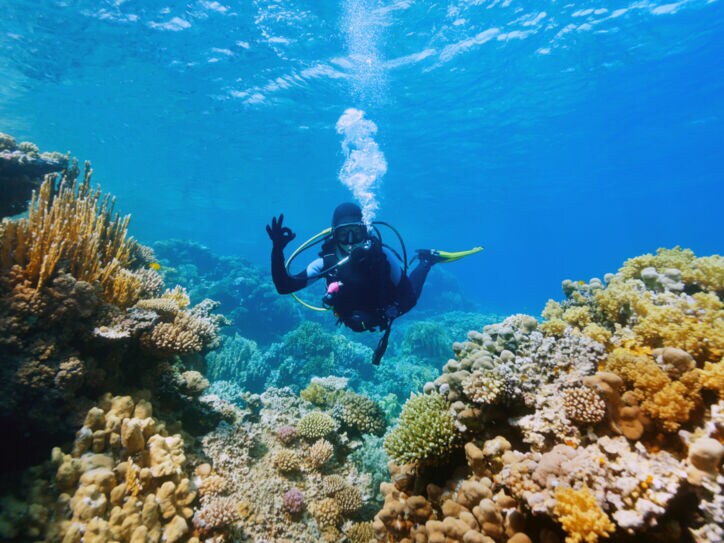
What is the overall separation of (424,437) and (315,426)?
218 cm

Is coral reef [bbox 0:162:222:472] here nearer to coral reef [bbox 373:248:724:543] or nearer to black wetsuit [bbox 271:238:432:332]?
A: black wetsuit [bbox 271:238:432:332]

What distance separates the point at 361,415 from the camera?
213 inches

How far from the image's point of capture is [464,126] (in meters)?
26.6

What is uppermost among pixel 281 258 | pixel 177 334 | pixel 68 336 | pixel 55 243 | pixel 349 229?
pixel 349 229

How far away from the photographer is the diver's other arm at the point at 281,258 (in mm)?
5219

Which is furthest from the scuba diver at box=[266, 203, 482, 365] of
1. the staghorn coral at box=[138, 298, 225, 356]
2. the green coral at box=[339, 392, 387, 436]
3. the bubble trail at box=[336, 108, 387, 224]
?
the bubble trail at box=[336, 108, 387, 224]

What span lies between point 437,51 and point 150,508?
21442 millimetres

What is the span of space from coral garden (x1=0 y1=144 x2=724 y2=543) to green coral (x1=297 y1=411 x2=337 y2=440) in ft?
0.07

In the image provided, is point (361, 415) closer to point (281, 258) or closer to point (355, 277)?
point (355, 277)

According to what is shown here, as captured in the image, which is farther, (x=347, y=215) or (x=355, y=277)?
(x=347, y=215)

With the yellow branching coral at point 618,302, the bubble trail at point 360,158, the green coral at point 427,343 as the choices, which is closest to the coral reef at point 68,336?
the yellow branching coral at point 618,302

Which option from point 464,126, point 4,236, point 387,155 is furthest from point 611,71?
point 4,236

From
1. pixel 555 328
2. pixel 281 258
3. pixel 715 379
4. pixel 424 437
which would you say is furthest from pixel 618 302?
pixel 281 258

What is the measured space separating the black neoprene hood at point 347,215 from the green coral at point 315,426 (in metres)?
3.11
